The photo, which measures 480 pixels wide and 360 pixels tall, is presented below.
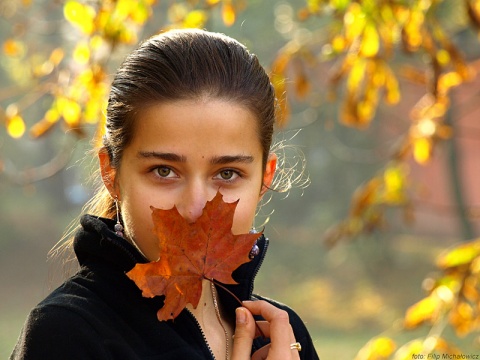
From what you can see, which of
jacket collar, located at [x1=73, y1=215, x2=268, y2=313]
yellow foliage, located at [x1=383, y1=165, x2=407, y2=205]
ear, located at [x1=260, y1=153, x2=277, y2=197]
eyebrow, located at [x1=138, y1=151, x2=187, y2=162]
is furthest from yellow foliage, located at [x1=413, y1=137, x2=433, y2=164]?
eyebrow, located at [x1=138, y1=151, x2=187, y2=162]

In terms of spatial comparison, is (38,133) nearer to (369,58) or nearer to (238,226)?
(369,58)

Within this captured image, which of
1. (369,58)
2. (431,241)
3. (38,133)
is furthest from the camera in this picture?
(431,241)

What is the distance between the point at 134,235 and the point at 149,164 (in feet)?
0.40

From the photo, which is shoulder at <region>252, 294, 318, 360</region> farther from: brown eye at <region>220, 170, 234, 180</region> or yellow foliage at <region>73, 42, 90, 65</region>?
yellow foliage at <region>73, 42, 90, 65</region>

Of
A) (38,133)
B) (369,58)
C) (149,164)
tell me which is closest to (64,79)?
(38,133)

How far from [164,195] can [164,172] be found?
0.13 feet

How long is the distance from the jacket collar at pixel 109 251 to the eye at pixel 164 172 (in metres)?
0.13

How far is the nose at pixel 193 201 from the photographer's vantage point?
1376mm

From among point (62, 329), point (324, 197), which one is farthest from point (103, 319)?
point (324, 197)

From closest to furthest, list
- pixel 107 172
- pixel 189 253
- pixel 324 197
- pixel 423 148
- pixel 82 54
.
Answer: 1. pixel 189 253
2. pixel 107 172
3. pixel 82 54
4. pixel 423 148
5. pixel 324 197

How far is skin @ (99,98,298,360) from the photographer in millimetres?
1413

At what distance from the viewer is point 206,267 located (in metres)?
1.35

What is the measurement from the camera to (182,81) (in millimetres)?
1502

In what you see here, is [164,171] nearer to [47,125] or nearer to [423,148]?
[47,125]
